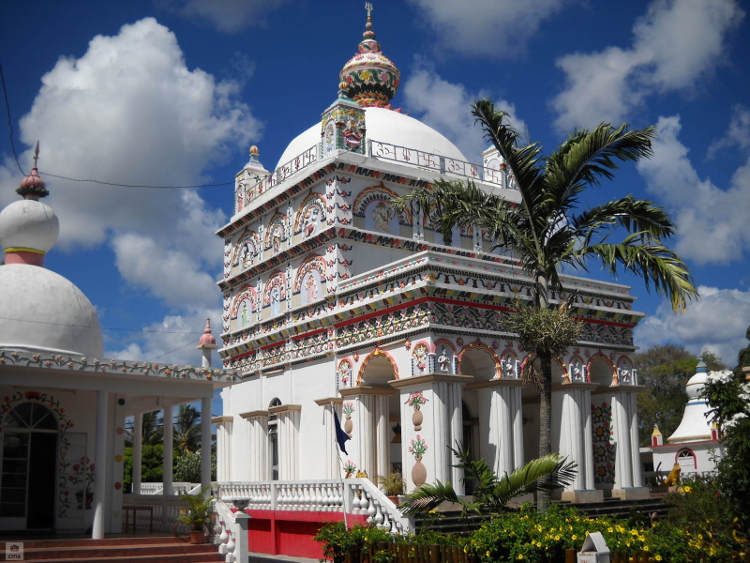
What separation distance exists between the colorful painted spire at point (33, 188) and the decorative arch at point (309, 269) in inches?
311

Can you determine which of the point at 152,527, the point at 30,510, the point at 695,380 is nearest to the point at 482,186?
the point at 695,380

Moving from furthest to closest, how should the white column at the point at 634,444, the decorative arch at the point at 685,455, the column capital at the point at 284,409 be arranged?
1. the decorative arch at the point at 685,455
2. the column capital at the point at 284,409
3. the white column at the point at 634,444

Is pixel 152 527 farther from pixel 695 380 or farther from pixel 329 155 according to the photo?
pixel 695 380

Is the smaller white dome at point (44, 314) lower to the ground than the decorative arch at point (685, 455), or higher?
higher

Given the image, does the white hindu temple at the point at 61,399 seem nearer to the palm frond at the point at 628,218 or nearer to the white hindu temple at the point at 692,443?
the palm frond at the point at 628,218

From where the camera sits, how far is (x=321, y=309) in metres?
23.9

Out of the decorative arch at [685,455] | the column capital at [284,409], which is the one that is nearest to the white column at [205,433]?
the column capital at [284,409]

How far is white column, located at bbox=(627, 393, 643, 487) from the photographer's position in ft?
76.8

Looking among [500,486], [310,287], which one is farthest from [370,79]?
[500,486]

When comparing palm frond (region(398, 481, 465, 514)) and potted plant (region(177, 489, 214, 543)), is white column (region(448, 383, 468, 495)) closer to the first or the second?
palm frond (region(398, 481, 465, 514))

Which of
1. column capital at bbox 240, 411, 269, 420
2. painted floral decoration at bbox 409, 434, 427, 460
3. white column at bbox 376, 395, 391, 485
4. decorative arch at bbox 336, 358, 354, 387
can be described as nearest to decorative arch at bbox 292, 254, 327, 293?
decorative arch at bbox 336, 358, 354, 387

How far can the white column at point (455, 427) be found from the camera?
63.3 ft

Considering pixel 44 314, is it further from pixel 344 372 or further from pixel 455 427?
pixel 455 427

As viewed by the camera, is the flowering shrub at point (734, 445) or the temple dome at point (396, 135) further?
the temple dome at point (396, 135)
